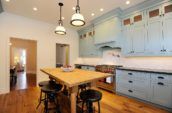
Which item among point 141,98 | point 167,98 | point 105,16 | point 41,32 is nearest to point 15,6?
point 41,32

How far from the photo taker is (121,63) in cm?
411

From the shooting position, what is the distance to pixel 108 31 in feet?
13.1

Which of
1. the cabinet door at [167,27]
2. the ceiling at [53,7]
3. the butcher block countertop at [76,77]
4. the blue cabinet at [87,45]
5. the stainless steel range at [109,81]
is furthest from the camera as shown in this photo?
the blue cabinet at [87,45]

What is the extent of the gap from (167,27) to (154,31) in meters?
0.30

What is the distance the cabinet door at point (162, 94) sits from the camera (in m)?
2.49

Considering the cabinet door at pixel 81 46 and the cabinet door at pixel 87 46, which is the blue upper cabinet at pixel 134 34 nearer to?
the cabinet door at pixel 87 46

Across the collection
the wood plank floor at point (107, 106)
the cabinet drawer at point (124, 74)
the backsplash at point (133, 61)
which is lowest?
the wood plank floor at point (107, 106)

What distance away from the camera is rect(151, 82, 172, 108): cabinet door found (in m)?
2.49

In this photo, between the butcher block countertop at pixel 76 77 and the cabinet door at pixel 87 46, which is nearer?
the butcher block countertop at pixel 76 77

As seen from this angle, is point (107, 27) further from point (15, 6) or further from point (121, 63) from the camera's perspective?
point (15, 6)

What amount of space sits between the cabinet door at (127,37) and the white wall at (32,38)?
115 inches

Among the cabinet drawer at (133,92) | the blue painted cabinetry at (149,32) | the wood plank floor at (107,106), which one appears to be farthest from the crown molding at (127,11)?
the wood plank floor at (107,106)

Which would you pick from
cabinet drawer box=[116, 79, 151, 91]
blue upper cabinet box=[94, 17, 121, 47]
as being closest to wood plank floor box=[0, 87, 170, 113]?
cabinet drawer box=[116, 79, 151, 91]

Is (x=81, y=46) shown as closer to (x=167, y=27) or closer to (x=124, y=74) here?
(x=124, y=74)
